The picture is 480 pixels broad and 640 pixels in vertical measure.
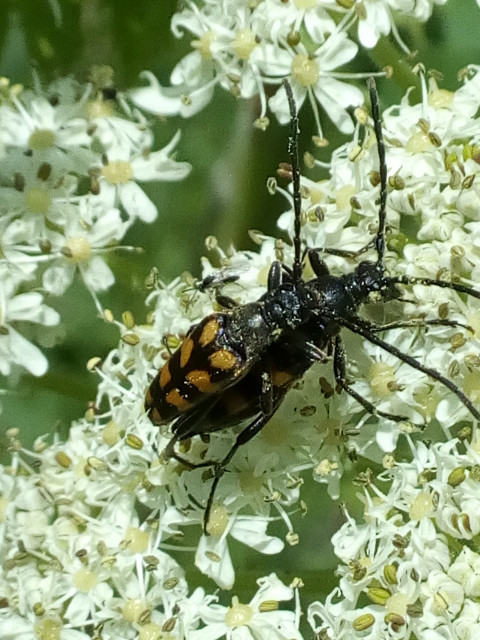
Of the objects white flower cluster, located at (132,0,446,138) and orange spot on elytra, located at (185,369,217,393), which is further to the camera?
white flower cluster, located at (132,0,446,138)

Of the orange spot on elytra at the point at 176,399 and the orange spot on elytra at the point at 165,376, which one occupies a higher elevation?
the orange spot on elytra at the point at 165,376

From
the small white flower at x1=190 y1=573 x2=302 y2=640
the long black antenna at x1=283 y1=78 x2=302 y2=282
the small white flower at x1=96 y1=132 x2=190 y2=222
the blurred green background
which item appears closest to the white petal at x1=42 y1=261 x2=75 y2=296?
the blurred green background

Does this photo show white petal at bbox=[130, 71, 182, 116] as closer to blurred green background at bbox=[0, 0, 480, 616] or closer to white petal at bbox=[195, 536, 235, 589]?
blurred green background at bbox=[0, 0, 480, 616]

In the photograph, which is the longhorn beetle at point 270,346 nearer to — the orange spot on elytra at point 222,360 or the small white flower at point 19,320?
the orange spot on elytra at point 222,360

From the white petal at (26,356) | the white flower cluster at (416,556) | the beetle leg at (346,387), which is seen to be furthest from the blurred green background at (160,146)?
the beetle leg at (346,387)

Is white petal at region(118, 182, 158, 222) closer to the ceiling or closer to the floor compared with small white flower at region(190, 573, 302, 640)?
closer to the ceiling

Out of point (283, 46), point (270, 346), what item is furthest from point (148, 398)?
point (283, 46)

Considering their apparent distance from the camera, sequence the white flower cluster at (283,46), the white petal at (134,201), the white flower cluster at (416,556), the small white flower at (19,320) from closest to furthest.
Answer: the white flower cluster at (416,556)
the white flower cluster at (283,46)
the small white flower at (19,320)
the white petal at (134,201)
